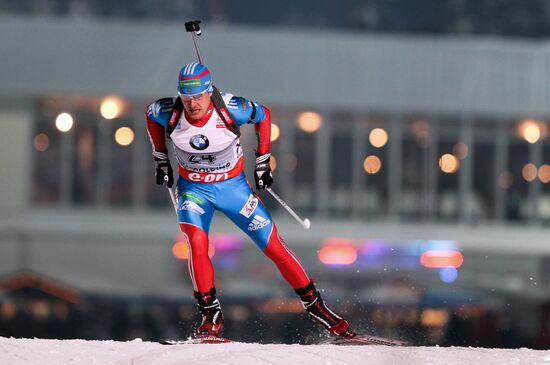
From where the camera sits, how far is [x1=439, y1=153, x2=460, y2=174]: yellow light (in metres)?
38.0

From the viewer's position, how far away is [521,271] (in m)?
37.4

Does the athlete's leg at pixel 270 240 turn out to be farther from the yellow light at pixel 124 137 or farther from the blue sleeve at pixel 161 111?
the yellow light at pixel 124 137

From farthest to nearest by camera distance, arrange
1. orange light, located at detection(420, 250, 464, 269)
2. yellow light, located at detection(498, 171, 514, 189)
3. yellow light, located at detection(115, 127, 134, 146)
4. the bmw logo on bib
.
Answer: yellow light, located at detection(498, 171, 514, 189), yellow light, located at detection(115, 127, 134, 146), orange light, located at detection(420, 250, 464, 269), the bmw logo on bib

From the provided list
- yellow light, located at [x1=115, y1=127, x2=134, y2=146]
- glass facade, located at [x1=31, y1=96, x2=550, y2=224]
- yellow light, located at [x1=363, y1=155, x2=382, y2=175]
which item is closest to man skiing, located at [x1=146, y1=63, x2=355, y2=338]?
glass facade, located at [x1=31, y1=96, x2=550, y2=224]

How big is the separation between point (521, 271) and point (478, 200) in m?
2.26

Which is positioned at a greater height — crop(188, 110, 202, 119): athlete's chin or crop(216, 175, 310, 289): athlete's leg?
crop(188, 110, 202, 119): athlete's chin

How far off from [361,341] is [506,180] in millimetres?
25387

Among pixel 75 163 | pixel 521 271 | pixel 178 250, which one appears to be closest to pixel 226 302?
pixel 178 250

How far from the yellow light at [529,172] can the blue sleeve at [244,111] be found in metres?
26.0

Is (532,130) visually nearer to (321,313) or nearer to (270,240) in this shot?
(321,313)

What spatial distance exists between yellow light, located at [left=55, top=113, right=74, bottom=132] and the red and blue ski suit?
24.0m

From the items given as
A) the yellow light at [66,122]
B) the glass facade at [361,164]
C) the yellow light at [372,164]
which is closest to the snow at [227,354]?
the glass facade at [361,164]

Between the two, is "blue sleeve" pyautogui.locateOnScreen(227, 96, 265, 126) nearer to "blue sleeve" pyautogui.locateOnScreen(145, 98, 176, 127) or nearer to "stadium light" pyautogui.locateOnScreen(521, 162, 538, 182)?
"blue sleeve" pyautogui.locateOnScreen(145, 98, 176, 127)

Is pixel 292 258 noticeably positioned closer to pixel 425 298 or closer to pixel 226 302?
pixel 425 298
